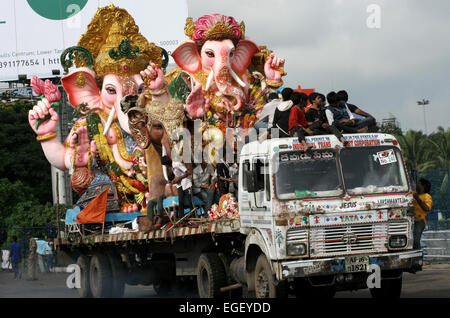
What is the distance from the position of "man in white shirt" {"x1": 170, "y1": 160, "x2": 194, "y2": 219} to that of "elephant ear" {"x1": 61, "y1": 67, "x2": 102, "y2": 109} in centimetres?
512

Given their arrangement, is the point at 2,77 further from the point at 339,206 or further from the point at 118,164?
the point at 339,206

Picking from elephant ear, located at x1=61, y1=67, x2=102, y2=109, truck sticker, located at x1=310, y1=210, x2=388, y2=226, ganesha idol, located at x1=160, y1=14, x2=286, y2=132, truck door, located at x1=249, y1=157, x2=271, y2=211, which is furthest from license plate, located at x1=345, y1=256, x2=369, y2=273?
elephant ear, located at x1=61, y1=67, x2=102, y2=109

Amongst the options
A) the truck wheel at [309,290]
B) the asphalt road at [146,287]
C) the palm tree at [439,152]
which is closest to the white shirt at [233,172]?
the asphalt road at [146,287]

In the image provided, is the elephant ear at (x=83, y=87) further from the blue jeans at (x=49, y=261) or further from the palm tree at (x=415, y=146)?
the palm tree at (x=415, y=146)

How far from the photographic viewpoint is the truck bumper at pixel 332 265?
1055cm

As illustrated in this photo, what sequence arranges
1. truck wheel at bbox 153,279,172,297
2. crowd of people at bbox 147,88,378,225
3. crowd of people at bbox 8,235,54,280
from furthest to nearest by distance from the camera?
1. crowd of people at bbox 8,235,54,280
2. truck wheel at bbox 153,279,172,297
3. crowd of people at bbox 147,88,378,225

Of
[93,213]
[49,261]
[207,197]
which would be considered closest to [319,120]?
[207,197]

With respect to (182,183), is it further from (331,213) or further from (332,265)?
(332,265)

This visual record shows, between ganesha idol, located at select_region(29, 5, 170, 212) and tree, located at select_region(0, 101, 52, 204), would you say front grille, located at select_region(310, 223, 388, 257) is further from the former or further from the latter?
tree, located at select_region(0, 101, 52, 204)

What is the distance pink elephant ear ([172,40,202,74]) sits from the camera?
19.0 m

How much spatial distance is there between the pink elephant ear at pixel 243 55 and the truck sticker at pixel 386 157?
831 centimetres

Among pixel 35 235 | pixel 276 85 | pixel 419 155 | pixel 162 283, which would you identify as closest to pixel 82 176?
pixel 162 283

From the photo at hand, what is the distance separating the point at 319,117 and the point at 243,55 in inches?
289

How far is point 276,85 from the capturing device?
1895 cm
